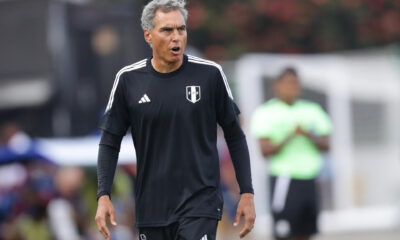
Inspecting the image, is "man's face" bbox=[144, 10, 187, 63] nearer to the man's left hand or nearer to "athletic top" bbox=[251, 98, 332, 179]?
the man's left hand

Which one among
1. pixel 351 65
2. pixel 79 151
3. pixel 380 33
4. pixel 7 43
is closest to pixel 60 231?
pixel 79 151

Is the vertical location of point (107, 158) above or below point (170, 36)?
below

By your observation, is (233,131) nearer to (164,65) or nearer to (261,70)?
(164,65)

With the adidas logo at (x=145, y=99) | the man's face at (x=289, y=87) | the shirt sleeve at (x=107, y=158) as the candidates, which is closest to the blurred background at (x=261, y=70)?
the man's face at (x=289, y=87)

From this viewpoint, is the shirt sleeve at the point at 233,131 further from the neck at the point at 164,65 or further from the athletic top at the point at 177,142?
the neck at the point at 164,65

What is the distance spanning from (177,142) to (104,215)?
2.14 feet

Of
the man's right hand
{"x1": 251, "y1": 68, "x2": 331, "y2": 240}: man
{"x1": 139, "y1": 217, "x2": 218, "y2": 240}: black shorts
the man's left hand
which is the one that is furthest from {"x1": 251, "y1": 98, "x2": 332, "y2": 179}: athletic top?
the man's right hand

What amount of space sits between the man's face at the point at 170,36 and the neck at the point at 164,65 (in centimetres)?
2

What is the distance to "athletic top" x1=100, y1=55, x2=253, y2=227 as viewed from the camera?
317 inches

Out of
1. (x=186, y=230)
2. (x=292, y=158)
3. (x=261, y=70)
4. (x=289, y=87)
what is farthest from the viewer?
(x=261, y=70)

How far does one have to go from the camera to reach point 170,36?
320 inches

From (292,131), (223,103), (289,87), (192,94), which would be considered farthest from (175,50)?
(289,87)

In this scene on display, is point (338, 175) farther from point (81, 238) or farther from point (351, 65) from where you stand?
point (81, 238)

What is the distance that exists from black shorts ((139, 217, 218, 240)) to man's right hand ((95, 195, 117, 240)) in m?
0.22
